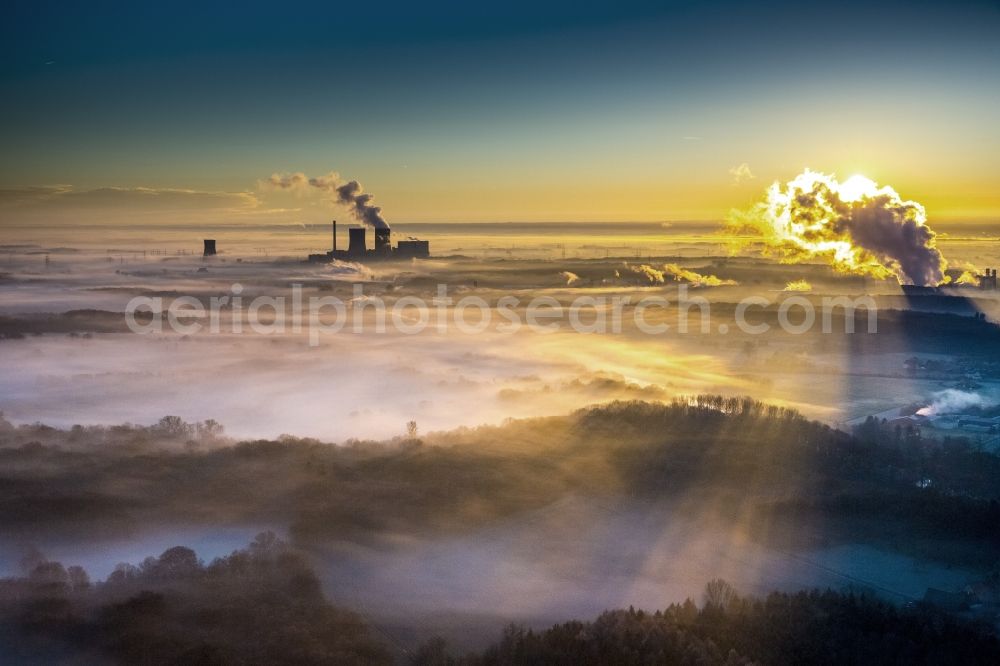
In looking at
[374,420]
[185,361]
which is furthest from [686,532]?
→ [185,361]

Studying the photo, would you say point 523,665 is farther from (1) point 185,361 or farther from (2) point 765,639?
(1) point 185,361

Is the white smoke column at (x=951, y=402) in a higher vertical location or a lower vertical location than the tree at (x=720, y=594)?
higher

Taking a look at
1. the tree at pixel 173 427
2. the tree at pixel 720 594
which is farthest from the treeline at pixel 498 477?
the tree at pixel 720 594

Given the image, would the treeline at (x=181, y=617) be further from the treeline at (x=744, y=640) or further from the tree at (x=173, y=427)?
the tree at (x=173, y=427)

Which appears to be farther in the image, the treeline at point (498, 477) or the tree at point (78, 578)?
the treeline at point (498, 477)

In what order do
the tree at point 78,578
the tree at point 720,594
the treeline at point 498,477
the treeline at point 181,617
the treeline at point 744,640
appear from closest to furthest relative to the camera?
the treeline at point 744,640 < the treeline at point 181,617 < the tree at point 720,594 < the tree at point 78,578 < the treeline at point 498,477
